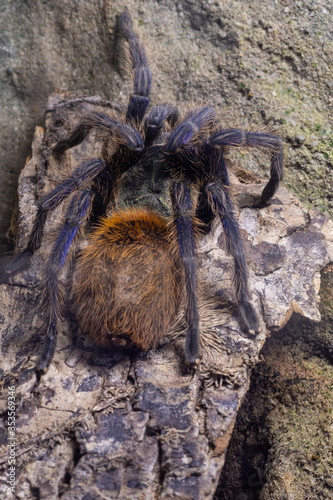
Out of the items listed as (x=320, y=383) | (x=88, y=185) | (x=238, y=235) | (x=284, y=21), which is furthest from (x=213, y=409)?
(x=284, y=21)

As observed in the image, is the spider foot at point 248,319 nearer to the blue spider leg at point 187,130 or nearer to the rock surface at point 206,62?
the blue spider leg at point 187,130

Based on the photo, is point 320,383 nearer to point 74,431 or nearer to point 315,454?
point 315,454

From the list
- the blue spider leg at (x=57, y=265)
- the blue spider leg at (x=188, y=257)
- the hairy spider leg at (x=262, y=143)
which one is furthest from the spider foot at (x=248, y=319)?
the blue spider leg at (x=57, y=265)

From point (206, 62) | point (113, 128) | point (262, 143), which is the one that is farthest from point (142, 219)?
point (206, 62)

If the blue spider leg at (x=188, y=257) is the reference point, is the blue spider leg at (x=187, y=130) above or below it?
above

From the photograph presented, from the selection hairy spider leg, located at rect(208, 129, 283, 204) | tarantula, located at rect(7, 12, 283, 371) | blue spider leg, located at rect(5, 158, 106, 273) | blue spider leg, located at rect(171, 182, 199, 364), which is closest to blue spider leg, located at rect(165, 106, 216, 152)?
tarantula, located at rect(7, 12, 283, 371)

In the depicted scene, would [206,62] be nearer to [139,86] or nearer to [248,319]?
[139,86]
